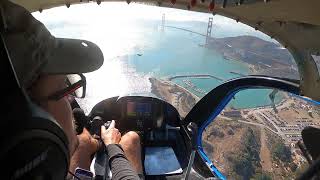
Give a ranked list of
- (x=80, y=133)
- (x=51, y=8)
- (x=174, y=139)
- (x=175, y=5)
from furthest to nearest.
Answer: (x=174, y=139) → (x=80, y=133) → (x=51, y=8) → (x=175, y=5)

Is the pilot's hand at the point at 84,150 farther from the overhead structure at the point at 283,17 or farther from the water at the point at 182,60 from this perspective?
the water at the point at 182,60

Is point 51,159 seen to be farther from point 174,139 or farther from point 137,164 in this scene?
point 174,139

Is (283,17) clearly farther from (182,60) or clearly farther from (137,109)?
(182,60)

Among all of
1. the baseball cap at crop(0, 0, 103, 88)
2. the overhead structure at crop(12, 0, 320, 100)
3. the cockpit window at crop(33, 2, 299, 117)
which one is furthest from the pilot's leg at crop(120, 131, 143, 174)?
the cockpit window at crop(33, 2, 299, 117)

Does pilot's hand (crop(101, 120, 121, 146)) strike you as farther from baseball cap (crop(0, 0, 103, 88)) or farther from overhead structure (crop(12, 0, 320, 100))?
baseball cap (crop(0, 0, 103, 88))

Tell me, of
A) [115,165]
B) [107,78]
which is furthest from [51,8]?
[107,78]

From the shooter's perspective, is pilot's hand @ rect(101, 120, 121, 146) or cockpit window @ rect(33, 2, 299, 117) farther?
cockpit window @ rect(33, 2, 299, 117)

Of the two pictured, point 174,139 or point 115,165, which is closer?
point 115,165

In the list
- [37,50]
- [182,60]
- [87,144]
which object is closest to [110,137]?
[87,144]
